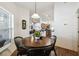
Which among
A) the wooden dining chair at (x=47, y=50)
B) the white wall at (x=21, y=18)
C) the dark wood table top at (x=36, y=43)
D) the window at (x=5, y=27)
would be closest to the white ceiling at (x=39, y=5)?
the white wall at (x=21, y=18)

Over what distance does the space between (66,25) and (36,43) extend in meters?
0.58

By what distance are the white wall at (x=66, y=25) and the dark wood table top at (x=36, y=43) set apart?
174 millimetres

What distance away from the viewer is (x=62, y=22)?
2008 mm

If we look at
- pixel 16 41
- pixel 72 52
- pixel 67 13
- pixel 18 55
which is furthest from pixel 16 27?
pixel 72 52

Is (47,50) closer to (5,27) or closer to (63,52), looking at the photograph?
(63,52)

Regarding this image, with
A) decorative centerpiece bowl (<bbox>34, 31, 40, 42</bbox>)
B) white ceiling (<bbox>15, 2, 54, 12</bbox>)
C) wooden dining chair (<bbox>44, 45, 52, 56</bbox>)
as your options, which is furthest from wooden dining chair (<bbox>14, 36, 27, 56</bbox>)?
white ceiling (<bbox>15, 2, 54, 12</bbox>)

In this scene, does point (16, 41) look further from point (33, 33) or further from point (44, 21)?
point (44, 21)

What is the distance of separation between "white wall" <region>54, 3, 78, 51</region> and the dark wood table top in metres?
0.17

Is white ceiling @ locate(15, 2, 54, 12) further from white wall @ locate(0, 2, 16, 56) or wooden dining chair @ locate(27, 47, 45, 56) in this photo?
wooden dining chair @ locate(27, 47, 45, 56)

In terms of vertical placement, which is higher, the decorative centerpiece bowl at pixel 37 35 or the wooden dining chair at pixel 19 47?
the decorative centerpiece bowl at pixel 37 35

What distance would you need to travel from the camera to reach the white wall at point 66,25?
6.40 feet

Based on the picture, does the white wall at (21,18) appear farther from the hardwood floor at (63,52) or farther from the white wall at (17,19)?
the hardwood floor at (63,52)

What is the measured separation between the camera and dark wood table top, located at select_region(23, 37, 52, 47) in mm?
1990

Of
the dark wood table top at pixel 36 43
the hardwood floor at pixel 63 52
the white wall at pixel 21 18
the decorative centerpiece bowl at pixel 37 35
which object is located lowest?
the hardwood floor at pixel 63 52
